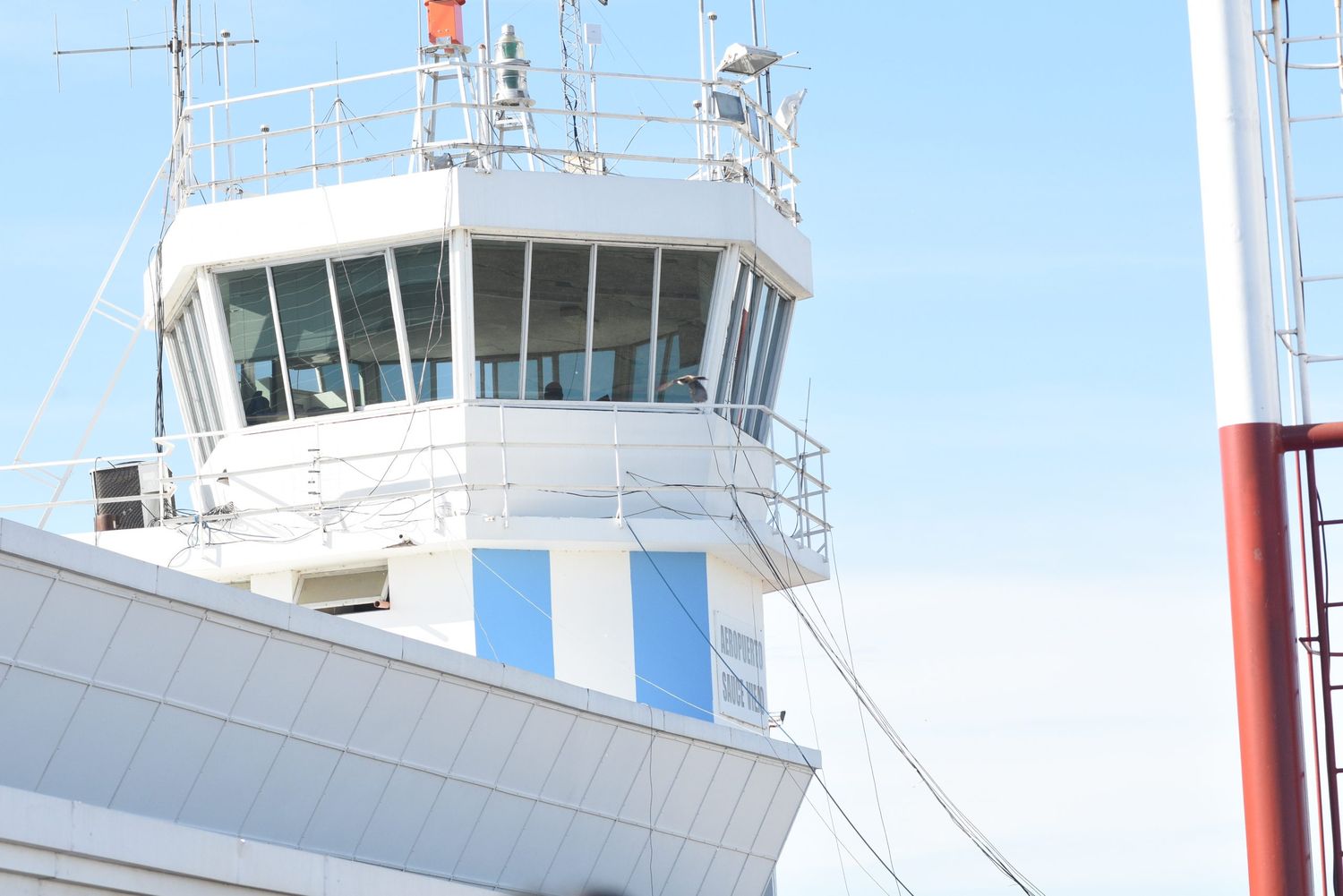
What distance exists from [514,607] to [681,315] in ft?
10.5

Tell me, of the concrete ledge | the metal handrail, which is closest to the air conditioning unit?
the metal handrail

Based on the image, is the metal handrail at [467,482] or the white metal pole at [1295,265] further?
the metal handrail at [467,482]

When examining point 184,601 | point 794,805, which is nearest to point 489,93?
point 794,805

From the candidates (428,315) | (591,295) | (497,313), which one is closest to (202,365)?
(428,315)

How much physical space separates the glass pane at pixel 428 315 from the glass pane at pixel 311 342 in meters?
0.74

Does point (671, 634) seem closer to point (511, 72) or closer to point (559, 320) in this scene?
point (559, 320)

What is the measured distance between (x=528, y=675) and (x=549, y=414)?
523 centimetres

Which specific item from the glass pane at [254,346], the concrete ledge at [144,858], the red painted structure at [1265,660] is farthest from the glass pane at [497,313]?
the red painted structure at [1265,660]

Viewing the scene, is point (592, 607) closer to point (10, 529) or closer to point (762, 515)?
point (762, 515)

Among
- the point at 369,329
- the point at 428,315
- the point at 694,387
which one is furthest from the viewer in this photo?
the point at 694,387

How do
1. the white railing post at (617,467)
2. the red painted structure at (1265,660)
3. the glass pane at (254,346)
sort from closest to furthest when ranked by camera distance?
the red painted structure at (1265,660), the white railing post at (617,467), the glass pane at (254,346)

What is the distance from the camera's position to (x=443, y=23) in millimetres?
19266

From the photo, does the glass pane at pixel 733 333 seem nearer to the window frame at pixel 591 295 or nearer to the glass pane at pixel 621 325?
the window frame at pixel 591 295

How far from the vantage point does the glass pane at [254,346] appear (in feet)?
59.9
